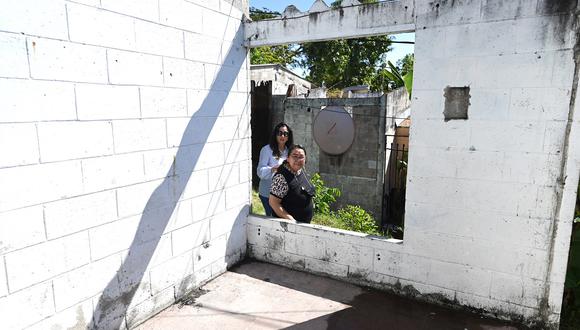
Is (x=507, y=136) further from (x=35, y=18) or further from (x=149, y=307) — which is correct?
(x=35, y=18)

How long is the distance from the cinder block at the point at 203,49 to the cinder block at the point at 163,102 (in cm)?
40

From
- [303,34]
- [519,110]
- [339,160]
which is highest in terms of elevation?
[303,34]

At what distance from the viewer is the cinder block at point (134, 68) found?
262 cm

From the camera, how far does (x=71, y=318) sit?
248cm

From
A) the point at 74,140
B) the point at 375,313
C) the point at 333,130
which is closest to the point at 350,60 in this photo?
the point at 333,130

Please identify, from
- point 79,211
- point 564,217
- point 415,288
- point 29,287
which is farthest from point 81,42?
point 564,217

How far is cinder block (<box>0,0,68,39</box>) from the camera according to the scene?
2018mm

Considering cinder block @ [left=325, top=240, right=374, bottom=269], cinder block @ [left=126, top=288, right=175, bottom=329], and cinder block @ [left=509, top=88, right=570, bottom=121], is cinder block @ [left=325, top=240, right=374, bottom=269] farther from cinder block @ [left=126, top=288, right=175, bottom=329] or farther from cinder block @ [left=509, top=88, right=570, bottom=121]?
cinder block @ [left=509, top=88, right=570, bottom=121]

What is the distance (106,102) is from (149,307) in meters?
1.84

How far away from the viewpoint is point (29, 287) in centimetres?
221

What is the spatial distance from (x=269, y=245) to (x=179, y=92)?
2086mm

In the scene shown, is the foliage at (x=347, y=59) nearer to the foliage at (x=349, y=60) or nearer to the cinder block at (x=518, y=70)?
the foliage at (x=349, y=60)

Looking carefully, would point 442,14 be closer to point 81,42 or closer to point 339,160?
point 81,42

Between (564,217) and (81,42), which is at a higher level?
(81,42)
